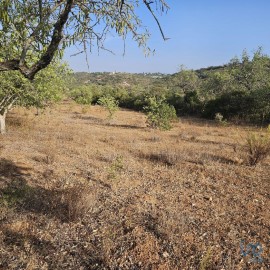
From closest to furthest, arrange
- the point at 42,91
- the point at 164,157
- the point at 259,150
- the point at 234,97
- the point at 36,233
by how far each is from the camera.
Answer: the point at 36,233 < the point at 259,150 < the point at 164,157 < the point at 42,91 < the point at 234,97

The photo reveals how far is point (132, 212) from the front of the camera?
19.5 ft

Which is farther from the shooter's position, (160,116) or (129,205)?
(160,116)

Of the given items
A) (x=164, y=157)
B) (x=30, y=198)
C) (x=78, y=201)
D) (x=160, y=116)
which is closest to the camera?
(x=78, y=201)

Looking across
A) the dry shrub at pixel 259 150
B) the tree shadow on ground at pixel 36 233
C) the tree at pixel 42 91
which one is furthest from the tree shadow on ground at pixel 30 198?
the dry shrub at pixel 259 150

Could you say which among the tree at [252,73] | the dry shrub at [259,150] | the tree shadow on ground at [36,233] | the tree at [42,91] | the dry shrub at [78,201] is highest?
the tree at [252,73]

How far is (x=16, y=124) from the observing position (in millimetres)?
17406

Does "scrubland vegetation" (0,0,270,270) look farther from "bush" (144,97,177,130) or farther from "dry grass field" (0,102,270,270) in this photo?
"bush" (144,97,177,130)

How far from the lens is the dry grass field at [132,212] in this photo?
175 inches

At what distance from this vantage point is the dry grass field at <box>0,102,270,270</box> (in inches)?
175

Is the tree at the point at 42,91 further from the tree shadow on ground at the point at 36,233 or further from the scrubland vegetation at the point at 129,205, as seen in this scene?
the tree shadow on ground at the point at 36,233

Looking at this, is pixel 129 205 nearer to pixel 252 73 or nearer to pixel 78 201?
pixel 78 201

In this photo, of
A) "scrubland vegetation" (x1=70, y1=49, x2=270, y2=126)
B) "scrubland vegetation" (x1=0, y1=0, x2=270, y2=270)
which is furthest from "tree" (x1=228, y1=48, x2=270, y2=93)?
"scrubland vegetation" (x1=0, y1=0, x2=270, y2=270)

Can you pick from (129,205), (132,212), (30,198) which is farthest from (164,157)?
(30,198)

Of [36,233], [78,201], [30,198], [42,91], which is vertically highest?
[42,91]
